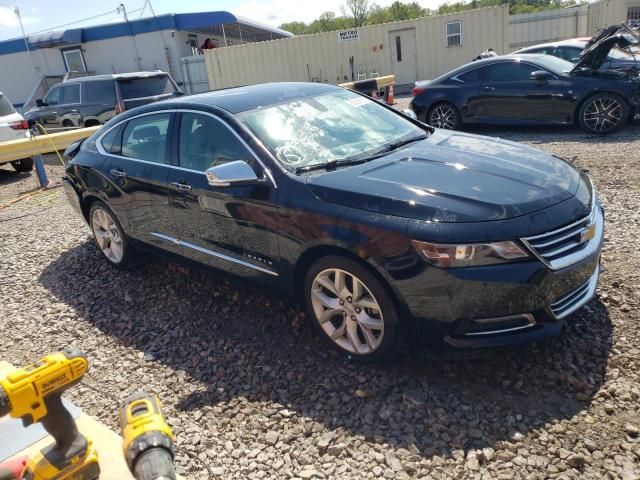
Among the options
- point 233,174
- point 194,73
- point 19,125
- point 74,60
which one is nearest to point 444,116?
point 233,174

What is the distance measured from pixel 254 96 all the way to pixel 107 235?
85.9 inches

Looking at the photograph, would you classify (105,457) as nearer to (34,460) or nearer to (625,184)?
(34,460)

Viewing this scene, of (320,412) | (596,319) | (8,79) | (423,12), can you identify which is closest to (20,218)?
(320,412)

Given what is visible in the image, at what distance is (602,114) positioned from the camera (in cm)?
846

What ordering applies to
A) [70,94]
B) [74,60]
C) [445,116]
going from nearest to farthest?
[445,116] → [70,94] → [74,60]

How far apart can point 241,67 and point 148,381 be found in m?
20.4

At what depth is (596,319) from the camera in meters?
3.37

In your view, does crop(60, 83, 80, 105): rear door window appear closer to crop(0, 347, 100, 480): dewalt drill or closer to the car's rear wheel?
the car's rear wheel

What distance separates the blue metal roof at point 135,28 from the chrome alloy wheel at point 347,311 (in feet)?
71.1

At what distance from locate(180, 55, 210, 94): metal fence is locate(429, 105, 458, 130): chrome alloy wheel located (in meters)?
14.3

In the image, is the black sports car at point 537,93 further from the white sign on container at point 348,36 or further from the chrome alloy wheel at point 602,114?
the white sign on container at point 348,36

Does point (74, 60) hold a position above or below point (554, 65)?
above

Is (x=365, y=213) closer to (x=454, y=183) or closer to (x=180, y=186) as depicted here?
(x=454, y=183)

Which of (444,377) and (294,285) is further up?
(294,285)
